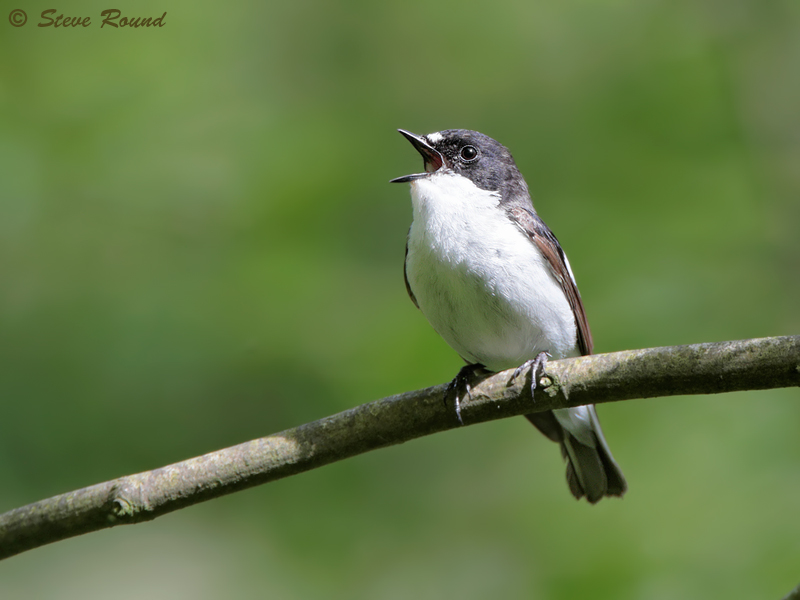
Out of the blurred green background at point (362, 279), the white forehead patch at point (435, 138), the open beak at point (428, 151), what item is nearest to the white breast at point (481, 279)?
the open beak at point (428, 151)

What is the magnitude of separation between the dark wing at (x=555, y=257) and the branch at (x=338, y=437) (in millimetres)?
1245

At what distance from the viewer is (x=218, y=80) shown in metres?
6.93

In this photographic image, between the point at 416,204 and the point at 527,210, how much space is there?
2.33 feet

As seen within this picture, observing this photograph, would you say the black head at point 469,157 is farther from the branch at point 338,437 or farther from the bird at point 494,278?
the branch at point 338,437

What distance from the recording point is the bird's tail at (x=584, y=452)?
4.96m

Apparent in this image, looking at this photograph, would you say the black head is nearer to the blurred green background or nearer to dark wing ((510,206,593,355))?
dark wing ((510,206,593,355))

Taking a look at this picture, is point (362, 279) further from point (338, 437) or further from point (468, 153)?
point (338, 437)

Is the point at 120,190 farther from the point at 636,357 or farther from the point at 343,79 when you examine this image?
the point at 636,357

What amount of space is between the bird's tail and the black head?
1533 mm

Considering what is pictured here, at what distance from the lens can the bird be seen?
4.35 metres

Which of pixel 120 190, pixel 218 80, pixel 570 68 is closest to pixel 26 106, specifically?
pixel 120 190

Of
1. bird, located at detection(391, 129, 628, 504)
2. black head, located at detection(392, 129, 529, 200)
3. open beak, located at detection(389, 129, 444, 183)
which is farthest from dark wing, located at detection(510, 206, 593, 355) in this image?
open beak, located at detection(389, 129, 444, 183)

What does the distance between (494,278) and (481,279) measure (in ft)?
0.27

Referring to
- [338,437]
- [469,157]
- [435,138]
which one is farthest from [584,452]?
[435,138]
